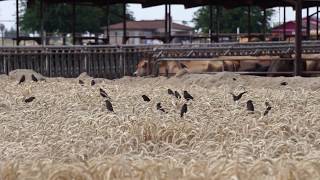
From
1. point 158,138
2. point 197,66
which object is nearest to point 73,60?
point 197,66

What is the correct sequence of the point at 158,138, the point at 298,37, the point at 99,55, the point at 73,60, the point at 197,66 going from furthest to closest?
1. the point at 99,55
2. the point at 73,60
3. the point at 197,66
4. the point at 298,37
5. the point at 158,138

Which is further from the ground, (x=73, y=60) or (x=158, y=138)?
(x=73, y=60)

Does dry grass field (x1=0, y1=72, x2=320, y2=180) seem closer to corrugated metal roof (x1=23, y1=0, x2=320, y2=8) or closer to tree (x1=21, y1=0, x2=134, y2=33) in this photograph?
corrugated metal roof (x1=23, y1=0, x2=320, y2=8)

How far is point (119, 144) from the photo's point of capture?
591 cm

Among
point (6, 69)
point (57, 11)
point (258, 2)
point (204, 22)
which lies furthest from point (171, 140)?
point (204, 22)

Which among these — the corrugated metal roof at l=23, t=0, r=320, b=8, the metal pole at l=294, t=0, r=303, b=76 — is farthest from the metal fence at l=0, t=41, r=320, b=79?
the corrugated metal roof at l=23, t=0, r=320, b=8

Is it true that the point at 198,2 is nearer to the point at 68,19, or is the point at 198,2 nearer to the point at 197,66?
the point at 197,66

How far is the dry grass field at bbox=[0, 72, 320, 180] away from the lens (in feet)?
14.1

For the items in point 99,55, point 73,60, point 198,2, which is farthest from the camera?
point 198,2

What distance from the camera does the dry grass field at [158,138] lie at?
4.30 m

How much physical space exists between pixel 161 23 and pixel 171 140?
299ft

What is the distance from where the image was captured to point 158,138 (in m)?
6.50

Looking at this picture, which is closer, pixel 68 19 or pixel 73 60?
pixel 73 60

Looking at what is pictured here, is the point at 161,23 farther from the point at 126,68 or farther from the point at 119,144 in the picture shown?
the point at 119,144
